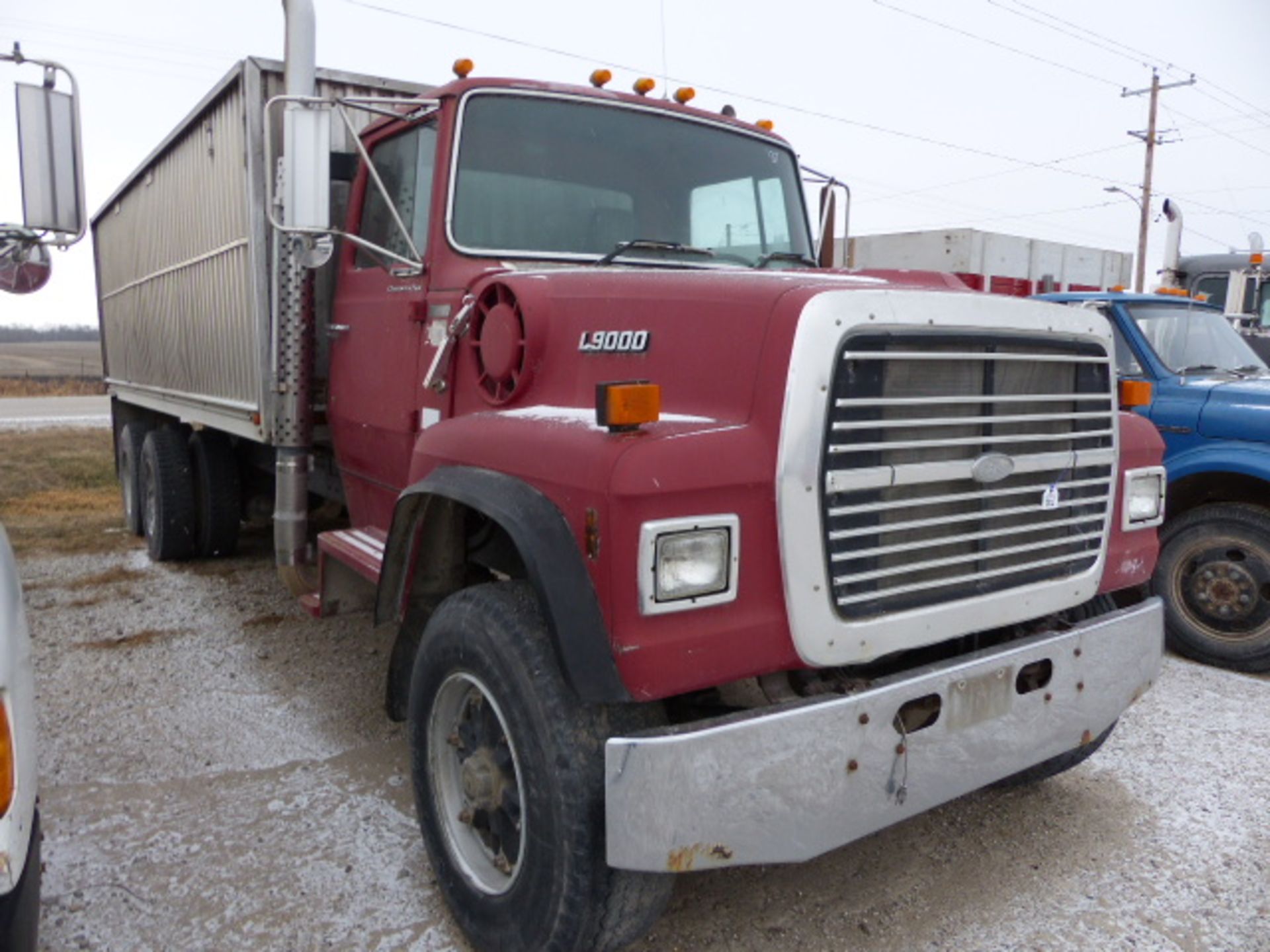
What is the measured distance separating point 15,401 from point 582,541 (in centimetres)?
2670

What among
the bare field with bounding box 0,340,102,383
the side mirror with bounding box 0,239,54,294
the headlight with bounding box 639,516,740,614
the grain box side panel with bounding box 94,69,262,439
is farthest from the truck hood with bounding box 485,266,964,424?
the bare field with bounding box 0,340,102,383

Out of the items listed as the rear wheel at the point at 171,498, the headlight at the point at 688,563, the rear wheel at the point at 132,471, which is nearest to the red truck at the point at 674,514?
the headlight at the point at 688,563

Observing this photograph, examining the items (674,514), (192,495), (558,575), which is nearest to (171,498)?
(192,495)

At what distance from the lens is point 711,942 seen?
8.57 feet

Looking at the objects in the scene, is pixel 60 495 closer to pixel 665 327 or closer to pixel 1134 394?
pixel 665 327

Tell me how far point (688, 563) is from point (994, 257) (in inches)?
364

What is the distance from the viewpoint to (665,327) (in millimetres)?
2516

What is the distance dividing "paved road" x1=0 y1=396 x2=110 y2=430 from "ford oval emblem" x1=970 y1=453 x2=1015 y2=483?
1464 centimetres

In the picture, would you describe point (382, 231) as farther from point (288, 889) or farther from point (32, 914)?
point (32, 914)

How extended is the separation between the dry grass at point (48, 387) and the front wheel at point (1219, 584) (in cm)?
2677

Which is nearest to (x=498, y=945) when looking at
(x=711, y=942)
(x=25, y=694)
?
(x=711, y=942)

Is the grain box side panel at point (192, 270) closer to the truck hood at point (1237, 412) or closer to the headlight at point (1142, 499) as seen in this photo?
the headlight at point (1142, 499)

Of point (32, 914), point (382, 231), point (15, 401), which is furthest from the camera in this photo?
point (15, 401)

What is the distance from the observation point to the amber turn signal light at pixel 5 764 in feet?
5.89
